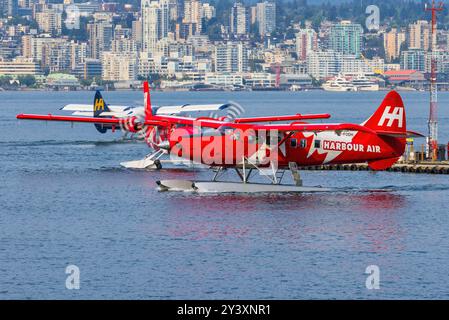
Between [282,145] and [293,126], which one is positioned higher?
[293,126]

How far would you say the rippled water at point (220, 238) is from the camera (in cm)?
3130

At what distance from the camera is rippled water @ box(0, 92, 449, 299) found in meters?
31.3

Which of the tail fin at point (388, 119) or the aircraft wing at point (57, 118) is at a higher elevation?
the tail fin at point (388, 119)

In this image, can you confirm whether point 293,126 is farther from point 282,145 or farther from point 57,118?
point 57,118

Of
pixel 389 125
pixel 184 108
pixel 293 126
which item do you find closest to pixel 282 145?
pixel 293 126

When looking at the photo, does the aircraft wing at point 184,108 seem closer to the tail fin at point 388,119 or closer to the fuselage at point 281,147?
the tail fin at point 388,119

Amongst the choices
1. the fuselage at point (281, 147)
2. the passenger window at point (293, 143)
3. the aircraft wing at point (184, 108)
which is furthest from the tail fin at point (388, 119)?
the aircraft wing at point (184, 108)

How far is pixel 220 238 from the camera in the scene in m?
37.4

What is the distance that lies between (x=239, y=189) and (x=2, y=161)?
22472 millimetres

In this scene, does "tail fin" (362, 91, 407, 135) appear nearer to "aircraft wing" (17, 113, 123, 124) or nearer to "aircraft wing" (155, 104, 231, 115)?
"aircraft wing" (17, 113, 123, 124)

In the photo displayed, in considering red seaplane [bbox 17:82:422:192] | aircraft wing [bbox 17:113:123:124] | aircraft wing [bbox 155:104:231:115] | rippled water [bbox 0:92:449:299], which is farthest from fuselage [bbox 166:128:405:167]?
aircraft wing [bbox 155:104:231:115]
